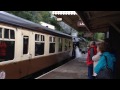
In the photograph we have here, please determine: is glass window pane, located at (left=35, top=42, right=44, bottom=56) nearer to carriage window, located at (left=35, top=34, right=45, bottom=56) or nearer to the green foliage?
carriage window, located at (left=35, top=34, right=45, bottom=56)

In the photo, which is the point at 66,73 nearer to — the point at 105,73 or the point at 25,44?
the point at 25,44

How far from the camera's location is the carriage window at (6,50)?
739cm

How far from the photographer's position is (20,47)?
894 cm

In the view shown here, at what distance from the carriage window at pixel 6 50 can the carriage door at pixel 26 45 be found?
3.26 ft

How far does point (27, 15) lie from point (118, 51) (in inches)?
1074

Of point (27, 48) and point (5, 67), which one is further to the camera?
point (27, 48)

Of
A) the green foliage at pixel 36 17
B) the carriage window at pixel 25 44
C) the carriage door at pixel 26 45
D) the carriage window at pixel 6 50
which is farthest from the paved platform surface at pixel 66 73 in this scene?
the green foliage at pixel 36 17

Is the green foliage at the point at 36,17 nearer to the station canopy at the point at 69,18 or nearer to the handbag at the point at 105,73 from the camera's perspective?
the station canopy at the point at 69,18
